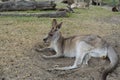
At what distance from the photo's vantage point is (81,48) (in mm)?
5648

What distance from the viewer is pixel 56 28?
6.17m

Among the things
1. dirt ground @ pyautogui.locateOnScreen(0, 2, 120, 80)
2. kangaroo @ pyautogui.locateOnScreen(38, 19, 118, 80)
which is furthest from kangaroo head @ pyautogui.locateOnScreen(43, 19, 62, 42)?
dirt ground @ pyautogui.locateOnScreen(0, 2, 120, 80)

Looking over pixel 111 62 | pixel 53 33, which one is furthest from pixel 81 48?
pixel 53 33

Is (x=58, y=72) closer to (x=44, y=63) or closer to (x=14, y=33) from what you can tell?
(x=44, y=63)

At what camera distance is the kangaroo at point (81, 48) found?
18.3 feet

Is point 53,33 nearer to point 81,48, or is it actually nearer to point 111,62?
point 81,48

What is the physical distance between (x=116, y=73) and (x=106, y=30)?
3.59 metres

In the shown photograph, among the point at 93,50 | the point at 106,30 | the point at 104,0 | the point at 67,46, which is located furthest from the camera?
the point at 104,0

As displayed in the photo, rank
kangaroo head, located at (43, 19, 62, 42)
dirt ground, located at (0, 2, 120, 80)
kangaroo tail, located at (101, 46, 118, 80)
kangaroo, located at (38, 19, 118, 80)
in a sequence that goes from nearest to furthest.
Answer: kangaroo tail, located at (101, 46, 118, 80) → dirt ground, located at (0, 2, 120, 80) → kangaroo, located at (38, 19, 118, 80) → kangaroo head, located at (43, 19, 62, 42)

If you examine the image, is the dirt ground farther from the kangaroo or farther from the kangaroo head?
the kangaroo head

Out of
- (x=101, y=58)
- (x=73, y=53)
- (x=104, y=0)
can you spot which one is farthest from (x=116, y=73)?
(x=104, y=0)

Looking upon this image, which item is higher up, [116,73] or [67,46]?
[67,46]

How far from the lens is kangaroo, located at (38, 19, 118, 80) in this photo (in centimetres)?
557

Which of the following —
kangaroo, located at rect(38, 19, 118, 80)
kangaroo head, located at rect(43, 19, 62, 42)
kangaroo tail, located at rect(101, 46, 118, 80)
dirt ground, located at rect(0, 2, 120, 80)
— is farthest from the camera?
kangaroo head, located at rect(43, 19, 62, 42)
